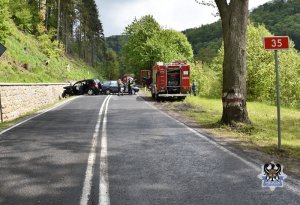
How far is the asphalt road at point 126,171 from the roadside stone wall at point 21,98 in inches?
253

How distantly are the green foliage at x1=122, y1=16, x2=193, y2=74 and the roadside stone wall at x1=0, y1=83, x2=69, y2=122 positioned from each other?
31079 mm

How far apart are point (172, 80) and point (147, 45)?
105 ft

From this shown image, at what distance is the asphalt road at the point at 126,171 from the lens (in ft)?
18.2

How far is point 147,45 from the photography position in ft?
200

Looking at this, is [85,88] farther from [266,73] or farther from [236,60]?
[236,60]

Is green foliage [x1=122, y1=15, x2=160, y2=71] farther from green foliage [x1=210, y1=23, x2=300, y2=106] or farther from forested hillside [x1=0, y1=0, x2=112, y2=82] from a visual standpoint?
green foliage [x1=210, y1=23, x2=300, y2=106]

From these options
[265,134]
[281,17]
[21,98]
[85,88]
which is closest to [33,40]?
[85,88]

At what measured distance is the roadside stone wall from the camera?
59.0 feet

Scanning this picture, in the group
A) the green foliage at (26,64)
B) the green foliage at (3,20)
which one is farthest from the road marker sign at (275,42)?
the green foliage at (3,20)

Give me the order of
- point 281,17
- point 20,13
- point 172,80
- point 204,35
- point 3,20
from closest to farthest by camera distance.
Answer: point 3,20, point 172,80, point 20,13, point 281,17, point 204,35

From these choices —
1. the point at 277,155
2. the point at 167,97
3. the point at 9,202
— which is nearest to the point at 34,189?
the point at 9,202

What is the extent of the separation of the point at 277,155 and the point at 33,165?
538 cm

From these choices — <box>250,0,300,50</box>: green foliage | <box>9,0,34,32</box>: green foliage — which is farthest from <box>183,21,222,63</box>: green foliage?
<box>9,0,34,32</box>: green foliage

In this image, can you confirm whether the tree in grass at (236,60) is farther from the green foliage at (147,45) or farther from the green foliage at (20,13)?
the green foliage at (147,45)
